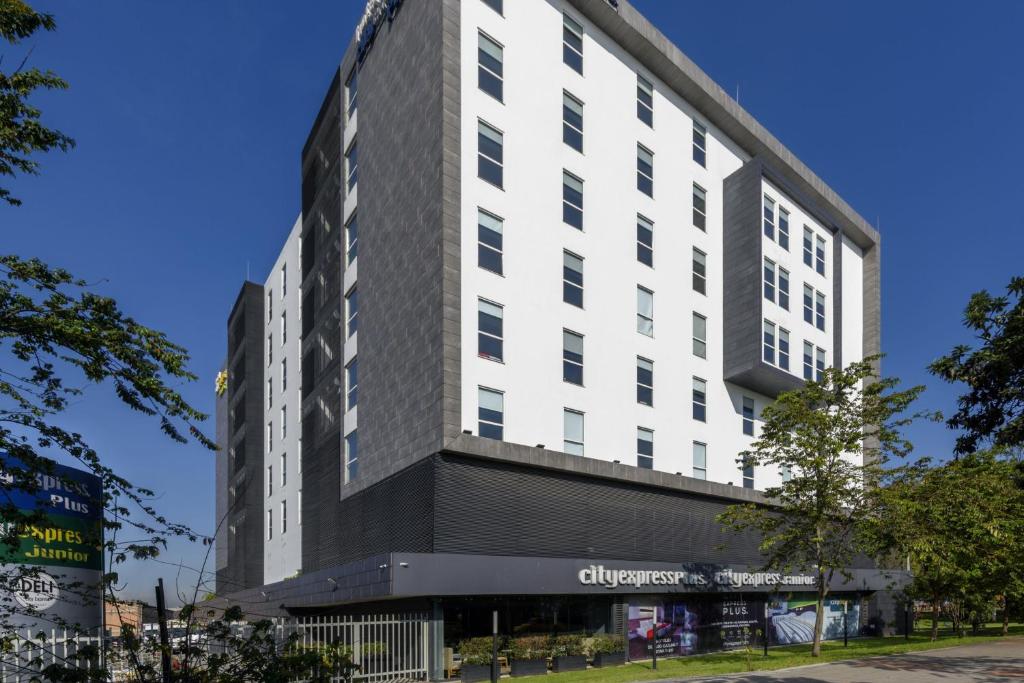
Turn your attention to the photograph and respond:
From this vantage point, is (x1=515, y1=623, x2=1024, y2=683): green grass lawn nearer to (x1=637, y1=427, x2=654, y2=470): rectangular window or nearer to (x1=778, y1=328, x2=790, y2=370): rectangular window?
(x1=637, y1=427, x2=654, y2=470): rectangular window

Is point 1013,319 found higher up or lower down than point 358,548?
higher up

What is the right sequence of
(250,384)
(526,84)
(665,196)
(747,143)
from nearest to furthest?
1. (526,84)
2. (665,196)
3. (747,143)
4. (250,384)

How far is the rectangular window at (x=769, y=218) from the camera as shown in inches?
1734

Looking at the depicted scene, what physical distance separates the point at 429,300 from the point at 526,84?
10.2 metres

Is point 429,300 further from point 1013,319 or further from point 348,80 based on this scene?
point 1013,319

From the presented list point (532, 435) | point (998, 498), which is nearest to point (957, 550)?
point (998, 498)

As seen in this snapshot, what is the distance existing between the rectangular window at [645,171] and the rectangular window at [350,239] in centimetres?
1368

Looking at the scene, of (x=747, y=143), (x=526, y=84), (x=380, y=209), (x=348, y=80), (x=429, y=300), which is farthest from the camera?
(x=747, y=143)

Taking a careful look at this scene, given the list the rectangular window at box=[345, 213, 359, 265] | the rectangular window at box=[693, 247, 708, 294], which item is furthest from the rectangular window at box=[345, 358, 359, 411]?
the rectangular window at box=[693, 247, 708, 294]

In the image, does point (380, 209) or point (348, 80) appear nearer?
point (380, 209)

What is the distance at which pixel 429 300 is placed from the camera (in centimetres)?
2922

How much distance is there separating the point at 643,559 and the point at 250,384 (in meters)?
39.1

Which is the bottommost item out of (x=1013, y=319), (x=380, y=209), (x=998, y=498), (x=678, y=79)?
(x=998, y=498)

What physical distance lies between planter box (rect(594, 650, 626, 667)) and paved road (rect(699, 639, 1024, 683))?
264 inches
